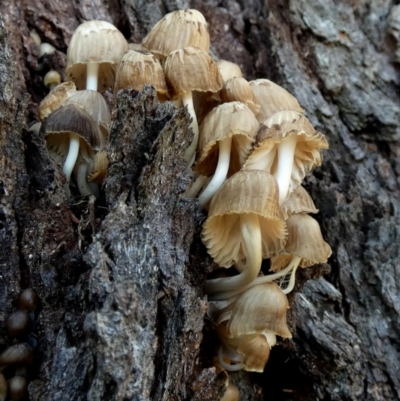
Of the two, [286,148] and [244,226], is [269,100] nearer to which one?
[286,148]

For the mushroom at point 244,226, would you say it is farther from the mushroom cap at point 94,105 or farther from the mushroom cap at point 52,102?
the mushroom cap at point 52,102

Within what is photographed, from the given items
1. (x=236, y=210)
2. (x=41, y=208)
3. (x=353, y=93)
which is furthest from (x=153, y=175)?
(x=353, y=93)

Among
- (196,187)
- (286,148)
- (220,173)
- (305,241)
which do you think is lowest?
(305,241)

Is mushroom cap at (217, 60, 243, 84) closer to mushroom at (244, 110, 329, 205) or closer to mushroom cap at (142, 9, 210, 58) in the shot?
mushroom cap at (142, 9, 210, 58)

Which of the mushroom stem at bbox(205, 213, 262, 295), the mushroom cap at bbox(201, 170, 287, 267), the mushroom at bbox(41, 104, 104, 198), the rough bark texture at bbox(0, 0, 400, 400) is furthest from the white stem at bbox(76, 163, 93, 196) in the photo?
the mushroom stem at bbox(205, 213, 262, 295)

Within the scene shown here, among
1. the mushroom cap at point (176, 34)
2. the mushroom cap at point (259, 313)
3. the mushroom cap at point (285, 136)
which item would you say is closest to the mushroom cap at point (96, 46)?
the mushroom cap at point (176, 34)

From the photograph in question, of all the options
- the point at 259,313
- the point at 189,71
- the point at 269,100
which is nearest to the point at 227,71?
the point at 269,100
